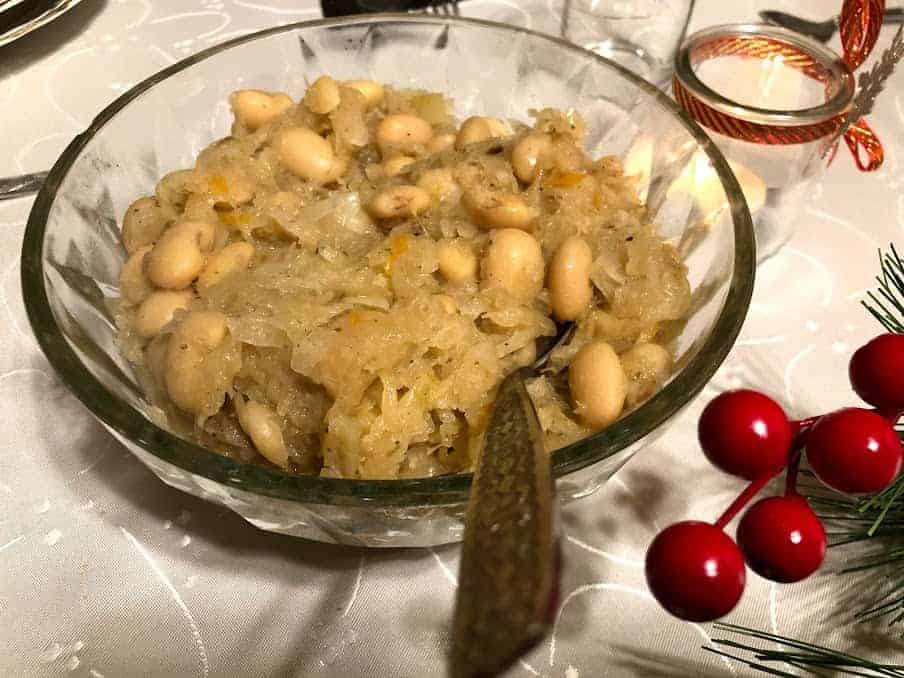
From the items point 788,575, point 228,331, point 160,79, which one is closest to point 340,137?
point 160,79

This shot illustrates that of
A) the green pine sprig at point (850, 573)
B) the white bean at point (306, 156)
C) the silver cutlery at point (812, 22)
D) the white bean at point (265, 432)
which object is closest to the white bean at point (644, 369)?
the green pine sprig at point (850, 573)

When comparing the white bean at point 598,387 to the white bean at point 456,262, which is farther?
the white bean at point 456,262

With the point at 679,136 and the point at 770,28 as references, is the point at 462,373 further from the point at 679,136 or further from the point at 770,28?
the point at 770,28

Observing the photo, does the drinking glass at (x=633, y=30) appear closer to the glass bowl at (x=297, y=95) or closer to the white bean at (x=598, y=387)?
the glass bowl at (x=297, y=95)

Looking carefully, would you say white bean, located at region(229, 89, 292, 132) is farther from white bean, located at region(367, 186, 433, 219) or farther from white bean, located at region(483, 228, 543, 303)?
white bean, located at region(483, 228, 543, 303)

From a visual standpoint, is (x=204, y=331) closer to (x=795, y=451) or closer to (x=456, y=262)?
(x=456, y=262)

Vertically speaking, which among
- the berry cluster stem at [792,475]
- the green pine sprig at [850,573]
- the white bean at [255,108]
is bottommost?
the green pine sprig at [850,573]

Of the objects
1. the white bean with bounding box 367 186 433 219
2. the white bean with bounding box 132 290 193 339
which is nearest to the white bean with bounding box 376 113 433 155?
the white bean with bounding box 367 186 433 219
